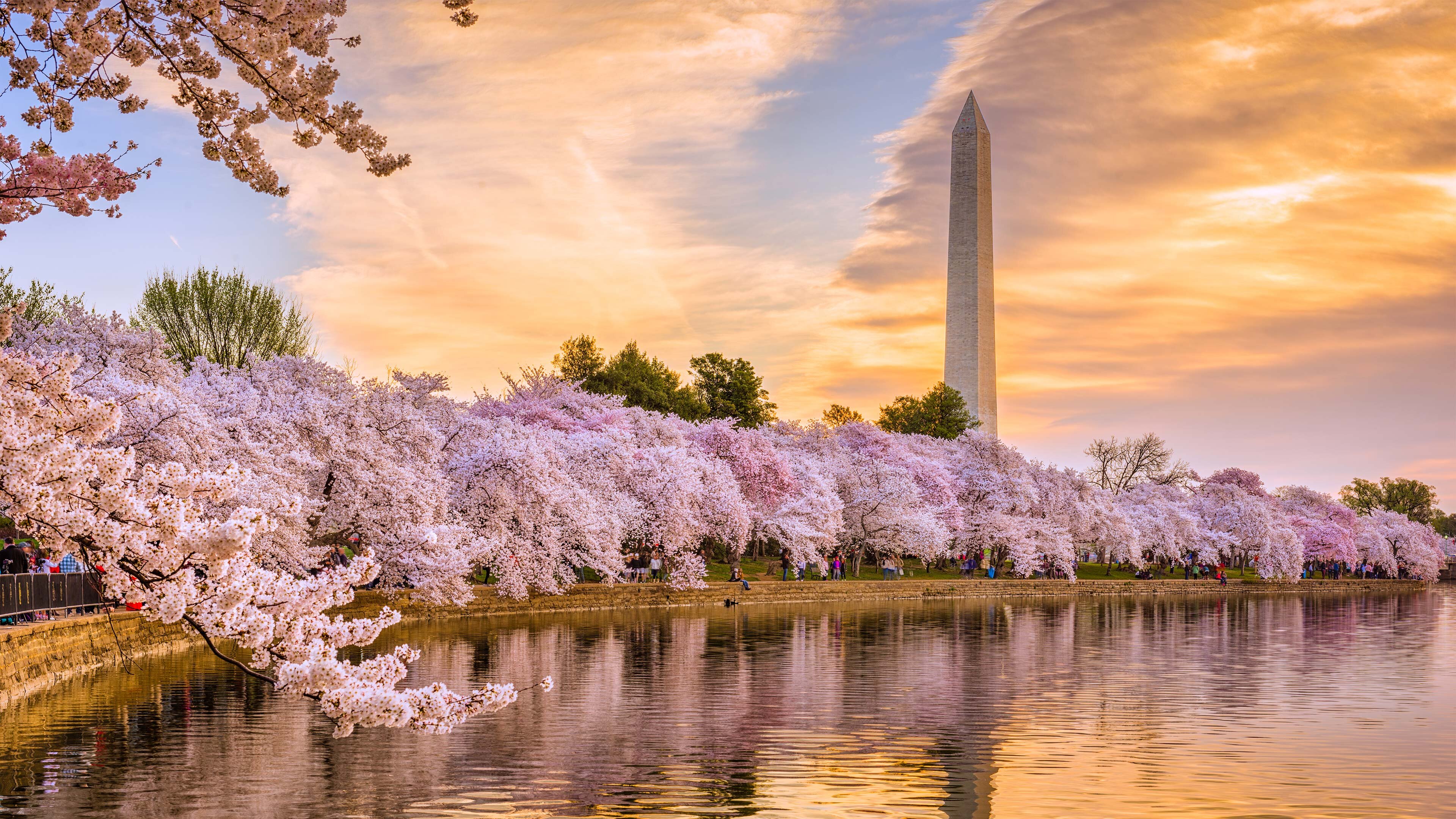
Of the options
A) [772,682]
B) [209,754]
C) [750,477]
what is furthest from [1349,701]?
[750,477]

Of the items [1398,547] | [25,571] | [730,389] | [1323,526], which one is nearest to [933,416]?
[730,389]

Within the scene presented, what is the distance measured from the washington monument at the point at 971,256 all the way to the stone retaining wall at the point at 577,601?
14961 millimetres

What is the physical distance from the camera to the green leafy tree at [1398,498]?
140m

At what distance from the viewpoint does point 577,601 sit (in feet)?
145

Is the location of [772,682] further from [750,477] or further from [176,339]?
[176,339]

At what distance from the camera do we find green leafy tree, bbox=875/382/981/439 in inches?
3036

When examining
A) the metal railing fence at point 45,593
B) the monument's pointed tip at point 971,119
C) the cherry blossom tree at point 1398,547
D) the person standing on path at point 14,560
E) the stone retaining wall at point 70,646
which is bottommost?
the cherry blossom tree at point 1398,547

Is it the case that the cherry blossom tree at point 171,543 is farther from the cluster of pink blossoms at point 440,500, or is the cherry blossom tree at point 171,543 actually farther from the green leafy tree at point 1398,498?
the green leafy tree at point 1398,498

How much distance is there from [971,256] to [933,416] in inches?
712

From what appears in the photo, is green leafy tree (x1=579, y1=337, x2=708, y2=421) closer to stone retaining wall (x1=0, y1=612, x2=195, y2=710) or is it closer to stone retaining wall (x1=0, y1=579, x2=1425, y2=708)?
stone retaining wall (x1=0, y1=579, x2=1425, y2=708)

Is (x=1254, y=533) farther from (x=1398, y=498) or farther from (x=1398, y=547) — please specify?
(x=1398, y=498)

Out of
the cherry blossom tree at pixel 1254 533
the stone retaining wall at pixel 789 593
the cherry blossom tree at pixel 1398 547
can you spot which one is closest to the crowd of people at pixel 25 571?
the stone retaining wall at pixel 789 593

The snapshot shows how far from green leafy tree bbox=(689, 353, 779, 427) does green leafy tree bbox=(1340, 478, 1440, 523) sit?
88124 mm

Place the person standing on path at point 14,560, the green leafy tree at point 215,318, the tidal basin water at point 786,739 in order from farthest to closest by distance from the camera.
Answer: the green leafy tree at point 215,318
the person standing on path at point 14,560
the tidal basin water at point 786,739
